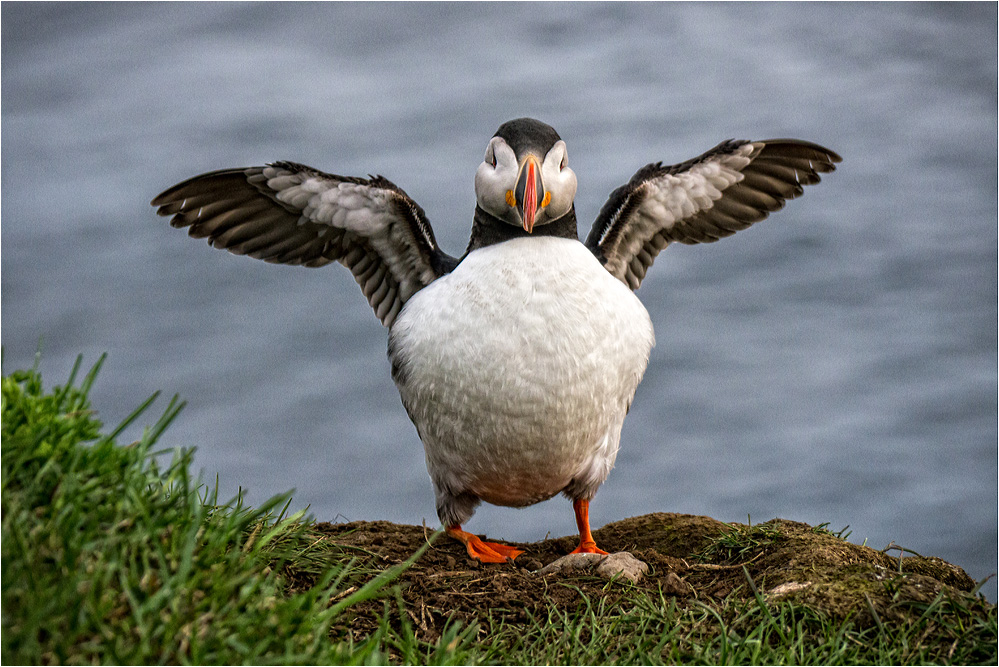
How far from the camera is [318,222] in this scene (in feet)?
18.9

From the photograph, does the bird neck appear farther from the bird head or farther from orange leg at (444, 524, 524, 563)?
orange leg at (444, 524, 524, 563)

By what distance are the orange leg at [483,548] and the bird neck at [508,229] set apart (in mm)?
1657

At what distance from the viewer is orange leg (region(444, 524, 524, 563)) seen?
547cm

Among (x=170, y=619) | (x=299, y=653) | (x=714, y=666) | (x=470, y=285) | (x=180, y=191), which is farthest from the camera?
(x=180, y=191)

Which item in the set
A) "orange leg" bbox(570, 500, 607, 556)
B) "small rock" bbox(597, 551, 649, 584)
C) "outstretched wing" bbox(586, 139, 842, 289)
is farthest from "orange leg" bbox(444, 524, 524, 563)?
"outstretched wing" bbox(586, 139, 842, 289)

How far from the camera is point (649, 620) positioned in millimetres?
4266

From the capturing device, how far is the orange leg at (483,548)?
17.9ft

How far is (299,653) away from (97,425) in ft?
3.35

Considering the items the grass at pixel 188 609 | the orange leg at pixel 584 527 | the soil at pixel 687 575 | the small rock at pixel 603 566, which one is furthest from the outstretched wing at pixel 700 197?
the grass at pixel 188 609

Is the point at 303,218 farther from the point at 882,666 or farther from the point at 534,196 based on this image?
the point at 882,666

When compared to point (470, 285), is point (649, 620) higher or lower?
lower

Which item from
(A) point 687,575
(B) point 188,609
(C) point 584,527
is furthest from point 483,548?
(B) point 188,609

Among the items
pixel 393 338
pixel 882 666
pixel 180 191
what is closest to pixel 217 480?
pixel 393 338

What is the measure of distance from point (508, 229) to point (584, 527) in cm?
175
